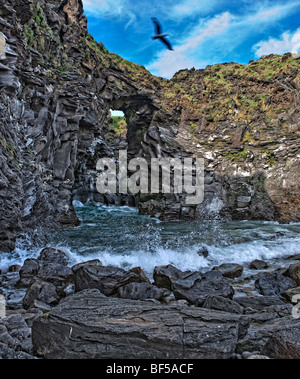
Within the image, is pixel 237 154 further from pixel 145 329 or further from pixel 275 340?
pixel 145 329

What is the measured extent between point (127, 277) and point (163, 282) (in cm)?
123

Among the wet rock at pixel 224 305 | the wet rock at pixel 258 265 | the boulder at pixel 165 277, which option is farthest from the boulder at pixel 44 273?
the wet rock at pixel 258 265

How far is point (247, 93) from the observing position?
3375 cm

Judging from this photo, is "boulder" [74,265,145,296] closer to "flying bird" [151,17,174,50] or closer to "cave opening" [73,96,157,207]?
"flying bird" [151,17,174,50]

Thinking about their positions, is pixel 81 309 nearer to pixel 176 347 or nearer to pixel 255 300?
pixel 176 347

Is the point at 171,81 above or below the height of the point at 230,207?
above

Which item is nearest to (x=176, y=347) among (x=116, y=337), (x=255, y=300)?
(x=116, y=337)

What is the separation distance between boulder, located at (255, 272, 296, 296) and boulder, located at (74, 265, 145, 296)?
3.76 meters

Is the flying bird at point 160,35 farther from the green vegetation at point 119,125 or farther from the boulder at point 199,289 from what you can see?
the green vegetation at point 119,125

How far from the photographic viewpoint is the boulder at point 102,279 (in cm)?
668

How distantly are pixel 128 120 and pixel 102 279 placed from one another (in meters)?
31.9

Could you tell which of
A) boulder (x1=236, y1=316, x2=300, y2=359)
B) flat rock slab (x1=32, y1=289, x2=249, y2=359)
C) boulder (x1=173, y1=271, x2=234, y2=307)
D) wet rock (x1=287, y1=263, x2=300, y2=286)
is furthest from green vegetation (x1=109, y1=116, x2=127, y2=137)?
boulder (x1=236, y1=316, x2=300, y2=359)
